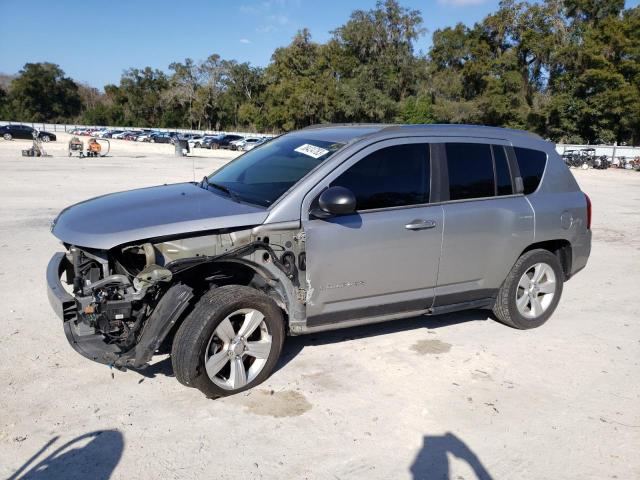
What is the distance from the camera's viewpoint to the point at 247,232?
369 cm

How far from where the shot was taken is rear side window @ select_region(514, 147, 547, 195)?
502 centimetres

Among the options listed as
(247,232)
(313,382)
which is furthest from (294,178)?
(313,382)

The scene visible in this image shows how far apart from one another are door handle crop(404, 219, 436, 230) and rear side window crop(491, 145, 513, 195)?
0.93 m

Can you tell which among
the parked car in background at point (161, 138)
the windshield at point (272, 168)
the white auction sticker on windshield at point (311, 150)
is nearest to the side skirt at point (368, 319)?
the windshield at point (272, 168)

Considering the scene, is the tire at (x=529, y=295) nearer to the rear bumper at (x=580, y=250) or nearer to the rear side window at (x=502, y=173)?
the rear bumper at (x=580, y=250)

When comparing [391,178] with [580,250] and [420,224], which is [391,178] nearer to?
[420,224]

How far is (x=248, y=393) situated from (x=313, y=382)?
50cm

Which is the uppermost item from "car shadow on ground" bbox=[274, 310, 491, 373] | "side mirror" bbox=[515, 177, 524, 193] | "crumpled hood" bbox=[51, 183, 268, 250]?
"side mirror" bbox=[515, 177, 524, 193]

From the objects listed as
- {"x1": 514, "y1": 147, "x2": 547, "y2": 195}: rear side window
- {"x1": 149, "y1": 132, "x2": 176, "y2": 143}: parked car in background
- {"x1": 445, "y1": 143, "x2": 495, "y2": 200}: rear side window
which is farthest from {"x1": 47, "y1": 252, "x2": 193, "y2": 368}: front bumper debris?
{"x1": 149, "y1": 132, "x2": 176, "y2": 143}: parked car in background

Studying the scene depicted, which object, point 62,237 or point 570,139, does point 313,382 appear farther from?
point 570,139

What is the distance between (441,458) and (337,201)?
174cm

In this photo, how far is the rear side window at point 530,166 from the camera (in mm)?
5020

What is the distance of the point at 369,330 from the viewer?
505cm

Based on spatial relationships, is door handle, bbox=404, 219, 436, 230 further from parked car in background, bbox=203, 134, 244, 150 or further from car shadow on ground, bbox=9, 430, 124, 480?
parked car in background, bbox=203, 134, 244, 150
